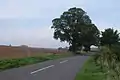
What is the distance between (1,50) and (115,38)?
4213cm

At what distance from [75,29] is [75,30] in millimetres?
307

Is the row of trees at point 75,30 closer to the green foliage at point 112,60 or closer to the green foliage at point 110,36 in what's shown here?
the green foliage at point 110,36

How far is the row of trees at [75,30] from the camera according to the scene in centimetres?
9294

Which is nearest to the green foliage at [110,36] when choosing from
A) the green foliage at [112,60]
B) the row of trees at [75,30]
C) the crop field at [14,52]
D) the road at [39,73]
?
the row of trees at [75,30]

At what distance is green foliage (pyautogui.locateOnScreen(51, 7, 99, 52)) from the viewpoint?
9294 centimetres

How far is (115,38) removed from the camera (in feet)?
251

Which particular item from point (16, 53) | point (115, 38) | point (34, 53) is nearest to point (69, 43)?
point (115, 38)

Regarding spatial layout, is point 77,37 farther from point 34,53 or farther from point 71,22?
point 34,53

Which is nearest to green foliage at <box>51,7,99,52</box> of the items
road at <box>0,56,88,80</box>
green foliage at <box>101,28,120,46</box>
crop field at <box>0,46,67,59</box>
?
green foliage at <box>101,28,120,46</box>

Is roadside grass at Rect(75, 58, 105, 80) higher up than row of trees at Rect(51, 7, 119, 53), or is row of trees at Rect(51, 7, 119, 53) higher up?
row of trees at Rect(51, 7, 119, 53)

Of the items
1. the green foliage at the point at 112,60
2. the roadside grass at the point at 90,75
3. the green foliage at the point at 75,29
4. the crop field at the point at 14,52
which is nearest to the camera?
the green foliage at the point at 112,60

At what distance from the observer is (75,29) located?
93312 mm

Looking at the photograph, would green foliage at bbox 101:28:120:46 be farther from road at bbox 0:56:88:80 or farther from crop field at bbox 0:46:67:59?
road at bbox 0:56:88:80

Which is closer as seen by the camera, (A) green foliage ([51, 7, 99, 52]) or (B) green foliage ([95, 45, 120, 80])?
(B) green foliage ([95, 45, 120, 80])
